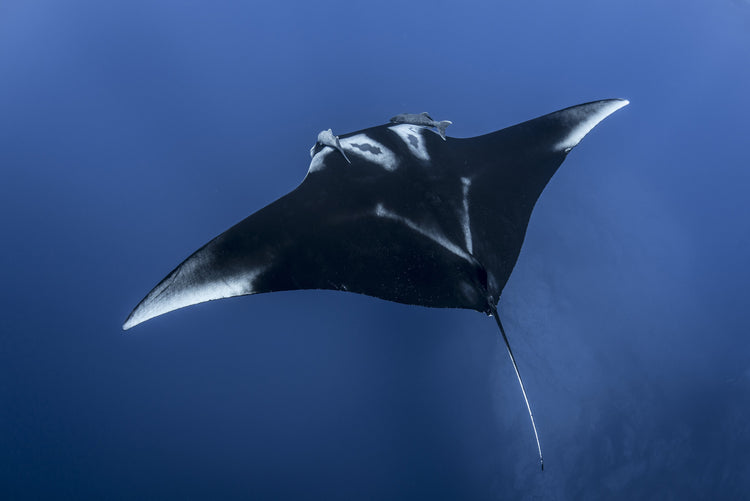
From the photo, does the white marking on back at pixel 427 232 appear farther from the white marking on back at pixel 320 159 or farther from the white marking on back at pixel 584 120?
the white marking on back at pixel 584 120

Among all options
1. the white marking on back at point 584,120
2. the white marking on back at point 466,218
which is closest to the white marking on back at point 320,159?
the white marking on back at point 466,218

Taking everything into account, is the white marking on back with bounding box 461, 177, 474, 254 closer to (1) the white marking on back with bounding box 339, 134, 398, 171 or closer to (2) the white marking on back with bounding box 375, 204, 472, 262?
(2) the white marking on back with bounding box 375, 204, 472, 262

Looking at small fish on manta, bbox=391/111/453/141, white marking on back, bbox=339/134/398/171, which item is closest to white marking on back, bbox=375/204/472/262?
white marking on back, bbox=339/134/398/171

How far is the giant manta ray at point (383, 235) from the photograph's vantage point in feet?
5.57

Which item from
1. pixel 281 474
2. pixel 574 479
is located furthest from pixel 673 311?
pixel 281 474

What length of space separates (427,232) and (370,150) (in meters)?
0.54

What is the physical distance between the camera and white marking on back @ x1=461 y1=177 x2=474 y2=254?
5.80 ft

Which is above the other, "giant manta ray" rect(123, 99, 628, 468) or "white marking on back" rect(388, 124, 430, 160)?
"white marking on back" rect(388, 124, 430, 160)

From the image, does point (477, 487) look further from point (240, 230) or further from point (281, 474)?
point (240, 230)

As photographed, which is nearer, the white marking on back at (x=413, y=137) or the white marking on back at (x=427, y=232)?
the white marking on back at (x=427, y=232)

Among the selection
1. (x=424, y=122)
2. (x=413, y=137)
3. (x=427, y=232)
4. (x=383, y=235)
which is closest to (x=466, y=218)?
(x=427, y=232)

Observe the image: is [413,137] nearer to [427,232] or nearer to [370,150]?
[370,150]

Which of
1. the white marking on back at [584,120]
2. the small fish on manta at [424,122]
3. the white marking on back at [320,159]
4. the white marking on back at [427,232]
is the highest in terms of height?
the small fish on manta at [424,122]

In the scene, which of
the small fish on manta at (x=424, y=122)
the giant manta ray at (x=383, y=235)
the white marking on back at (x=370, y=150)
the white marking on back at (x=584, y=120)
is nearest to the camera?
the giant manta ray at (x=383, y=235)
